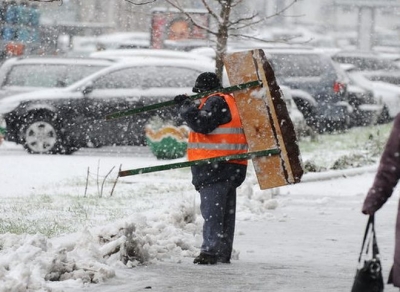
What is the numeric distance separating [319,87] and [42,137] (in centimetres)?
630

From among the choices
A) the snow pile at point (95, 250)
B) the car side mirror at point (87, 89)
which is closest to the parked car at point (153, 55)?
the car side mirror at point (87, 89)

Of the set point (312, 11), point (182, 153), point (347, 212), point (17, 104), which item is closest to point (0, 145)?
point (17, 104)

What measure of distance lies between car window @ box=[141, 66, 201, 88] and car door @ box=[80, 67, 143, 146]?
0.22 m

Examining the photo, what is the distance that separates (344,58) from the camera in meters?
29.8

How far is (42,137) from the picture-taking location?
19.8 m

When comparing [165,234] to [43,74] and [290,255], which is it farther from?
[43,74]

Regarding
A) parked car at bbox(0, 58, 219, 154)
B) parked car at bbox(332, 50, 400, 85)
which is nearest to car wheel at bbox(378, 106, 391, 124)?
parked car at bbox(332, 50, 400, 85)

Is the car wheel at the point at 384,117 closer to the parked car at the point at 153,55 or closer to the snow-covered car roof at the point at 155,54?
the parked car at the point at 153,55

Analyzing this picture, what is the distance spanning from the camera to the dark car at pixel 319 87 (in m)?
23.7

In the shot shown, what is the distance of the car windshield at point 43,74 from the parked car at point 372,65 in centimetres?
977

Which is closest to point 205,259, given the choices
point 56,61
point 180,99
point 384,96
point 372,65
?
point 180,99

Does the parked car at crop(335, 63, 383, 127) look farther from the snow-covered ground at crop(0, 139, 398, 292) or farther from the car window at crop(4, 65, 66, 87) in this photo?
the snow-covered ground at crop(0, 139, 398, 292)

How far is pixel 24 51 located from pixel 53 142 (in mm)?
12859

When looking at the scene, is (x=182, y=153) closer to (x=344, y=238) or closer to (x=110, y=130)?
(x=110, y=130)
